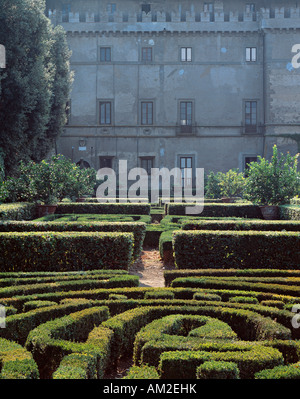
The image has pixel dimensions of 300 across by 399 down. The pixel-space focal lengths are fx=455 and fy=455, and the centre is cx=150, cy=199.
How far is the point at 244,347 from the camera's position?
8.63ft

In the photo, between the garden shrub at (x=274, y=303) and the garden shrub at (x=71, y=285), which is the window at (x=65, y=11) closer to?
the garden shrub at (x=71, y=285)

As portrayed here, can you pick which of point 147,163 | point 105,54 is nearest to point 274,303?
point 147,163

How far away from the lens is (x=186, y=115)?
1036 inches

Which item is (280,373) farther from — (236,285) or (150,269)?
(150,269)

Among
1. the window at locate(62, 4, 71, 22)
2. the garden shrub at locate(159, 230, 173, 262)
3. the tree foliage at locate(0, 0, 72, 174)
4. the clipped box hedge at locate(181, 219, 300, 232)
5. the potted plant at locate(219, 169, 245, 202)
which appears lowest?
the garden shrub at locate(159, 230, 173, 262)

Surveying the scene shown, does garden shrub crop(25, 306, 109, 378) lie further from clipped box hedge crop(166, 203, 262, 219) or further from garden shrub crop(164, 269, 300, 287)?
clipped box hedge crop(166, 203, 262, 219)

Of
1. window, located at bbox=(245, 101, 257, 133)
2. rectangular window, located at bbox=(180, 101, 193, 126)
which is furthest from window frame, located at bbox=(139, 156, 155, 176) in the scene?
window, located at bbox=(245, 101, 257, 133)

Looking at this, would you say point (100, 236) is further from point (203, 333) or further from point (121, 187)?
point (121, 187)

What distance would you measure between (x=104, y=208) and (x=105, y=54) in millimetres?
16057

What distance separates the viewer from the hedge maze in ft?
8.10

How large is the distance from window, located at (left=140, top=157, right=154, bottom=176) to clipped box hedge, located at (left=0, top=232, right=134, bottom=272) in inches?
801

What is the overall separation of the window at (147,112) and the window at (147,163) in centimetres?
208
